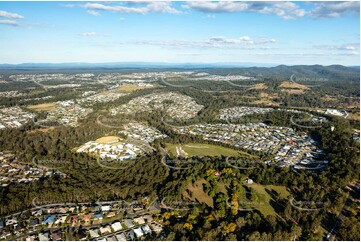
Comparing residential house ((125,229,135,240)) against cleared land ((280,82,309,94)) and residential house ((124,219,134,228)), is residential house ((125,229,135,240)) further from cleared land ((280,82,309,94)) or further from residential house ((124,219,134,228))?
cleared land ((280,82,309,94))

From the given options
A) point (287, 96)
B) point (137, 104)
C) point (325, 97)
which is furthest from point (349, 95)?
point (137, 104)

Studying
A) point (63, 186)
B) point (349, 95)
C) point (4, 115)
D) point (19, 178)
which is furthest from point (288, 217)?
point (349, 95)

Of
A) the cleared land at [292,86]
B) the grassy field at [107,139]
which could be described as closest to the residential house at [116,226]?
the grassy field at [107,139]

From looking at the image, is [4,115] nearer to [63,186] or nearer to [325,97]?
[63,186]

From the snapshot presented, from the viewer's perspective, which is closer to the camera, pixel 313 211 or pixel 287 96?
pixel 313 211

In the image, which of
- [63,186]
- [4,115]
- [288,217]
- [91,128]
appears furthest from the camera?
[4,115]

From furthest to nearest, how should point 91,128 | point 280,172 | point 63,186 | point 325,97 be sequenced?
point 325,97, point 91,128, point 280,172, point 63,186

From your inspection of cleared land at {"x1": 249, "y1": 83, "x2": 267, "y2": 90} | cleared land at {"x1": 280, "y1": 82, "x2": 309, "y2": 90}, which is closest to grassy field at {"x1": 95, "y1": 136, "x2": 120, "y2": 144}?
cleared land at {"x1": 249, "y1": 83, "x2": 267, "y2": 90}
